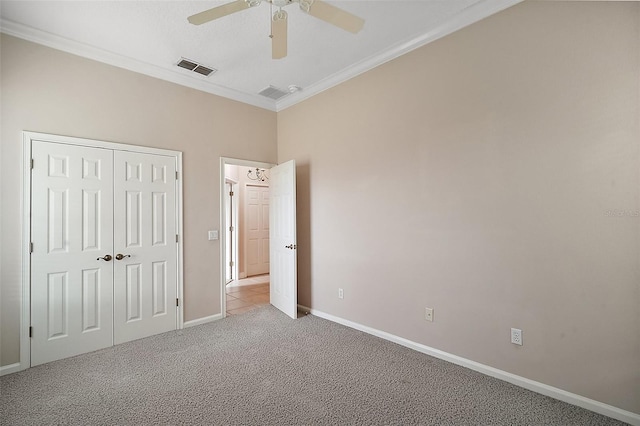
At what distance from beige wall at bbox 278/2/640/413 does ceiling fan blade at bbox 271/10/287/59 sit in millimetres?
1437

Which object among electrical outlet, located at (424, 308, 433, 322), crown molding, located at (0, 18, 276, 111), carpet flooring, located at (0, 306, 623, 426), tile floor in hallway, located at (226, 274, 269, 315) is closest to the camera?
carpet flooring, located at (0, 306, 623, 426)

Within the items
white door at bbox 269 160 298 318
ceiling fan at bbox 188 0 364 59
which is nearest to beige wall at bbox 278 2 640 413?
white door at bbox 269 160 298 318

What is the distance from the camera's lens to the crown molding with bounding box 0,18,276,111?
2.59 meters

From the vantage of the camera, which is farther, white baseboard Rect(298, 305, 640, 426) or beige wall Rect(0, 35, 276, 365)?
beige wall Rect(0, 35, 276, 365)

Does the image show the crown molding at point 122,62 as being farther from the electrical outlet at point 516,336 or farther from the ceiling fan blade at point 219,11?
the electrical outlet at point 516,336

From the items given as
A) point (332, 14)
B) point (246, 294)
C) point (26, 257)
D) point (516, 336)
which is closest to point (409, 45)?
point (332, 14)

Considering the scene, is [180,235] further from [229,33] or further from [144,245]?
[229,33]

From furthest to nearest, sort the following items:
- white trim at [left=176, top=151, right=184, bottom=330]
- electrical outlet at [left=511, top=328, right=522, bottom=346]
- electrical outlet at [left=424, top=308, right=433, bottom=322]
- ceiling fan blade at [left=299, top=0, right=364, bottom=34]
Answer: white trim at [left=176, top=151, right=184, bottom=330] < electrical outlet at [left=424, top=308, right=433, bottom=322] < electrical outlet at [left=511, top=328, right=522, bottom=346] < ceiling fan blade at [left=299, top=0, right=364, bottom=34]

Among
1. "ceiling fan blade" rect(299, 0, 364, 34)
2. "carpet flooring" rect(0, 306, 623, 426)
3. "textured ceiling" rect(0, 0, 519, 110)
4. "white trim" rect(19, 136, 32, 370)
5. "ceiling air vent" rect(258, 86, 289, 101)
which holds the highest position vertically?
"ceiling air vent" rect(258, 86, 289, 101)

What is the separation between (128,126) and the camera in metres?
3.18

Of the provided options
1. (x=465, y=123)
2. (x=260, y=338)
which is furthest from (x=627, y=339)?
(x=260, y=338)

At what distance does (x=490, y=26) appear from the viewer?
240cm

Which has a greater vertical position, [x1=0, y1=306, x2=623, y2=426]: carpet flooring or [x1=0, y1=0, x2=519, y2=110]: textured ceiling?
[x1=0, y1=0, x2=519, y2=110]: textured ceiling

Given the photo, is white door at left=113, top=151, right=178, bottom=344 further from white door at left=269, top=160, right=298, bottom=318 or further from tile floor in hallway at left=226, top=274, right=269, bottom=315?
white door at left=269, top=160, right=298, bottom=318
